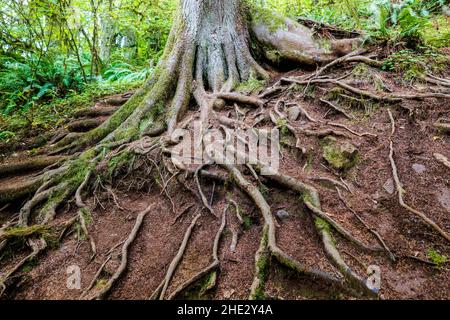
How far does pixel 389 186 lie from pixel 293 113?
172 centimetres

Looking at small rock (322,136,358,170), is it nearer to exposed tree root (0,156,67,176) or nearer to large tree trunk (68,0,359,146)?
large tree trunk (68,0,359,146)

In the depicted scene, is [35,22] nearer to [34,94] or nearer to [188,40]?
[34,94]

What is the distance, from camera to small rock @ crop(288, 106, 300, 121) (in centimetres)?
393

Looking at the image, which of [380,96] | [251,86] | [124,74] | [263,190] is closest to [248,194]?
[263,190]

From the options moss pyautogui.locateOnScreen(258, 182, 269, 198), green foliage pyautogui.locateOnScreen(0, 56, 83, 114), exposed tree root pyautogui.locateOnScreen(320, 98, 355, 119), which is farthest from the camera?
green foliage pyautogui.locateOnScreen(0, 56, 83, 114)

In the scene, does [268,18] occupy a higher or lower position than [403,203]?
higher

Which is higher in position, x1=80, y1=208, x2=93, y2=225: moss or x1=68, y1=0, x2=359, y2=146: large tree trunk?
x1=68, y1=0, x2=359, y2=146: large tree trunk

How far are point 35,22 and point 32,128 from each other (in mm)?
2945

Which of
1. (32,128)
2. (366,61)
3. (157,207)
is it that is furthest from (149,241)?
(32,128)

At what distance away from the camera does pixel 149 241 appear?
288 centimetres

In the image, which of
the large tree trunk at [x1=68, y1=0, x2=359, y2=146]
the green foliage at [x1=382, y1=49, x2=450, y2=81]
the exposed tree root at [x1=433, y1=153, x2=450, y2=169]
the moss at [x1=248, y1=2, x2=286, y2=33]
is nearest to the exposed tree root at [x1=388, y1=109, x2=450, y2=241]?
the exposed tree root at [x1=433, y1=153, x2=450, y2=169]

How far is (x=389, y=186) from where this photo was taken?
2.73 metres

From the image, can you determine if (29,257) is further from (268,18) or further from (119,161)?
(268,18)
